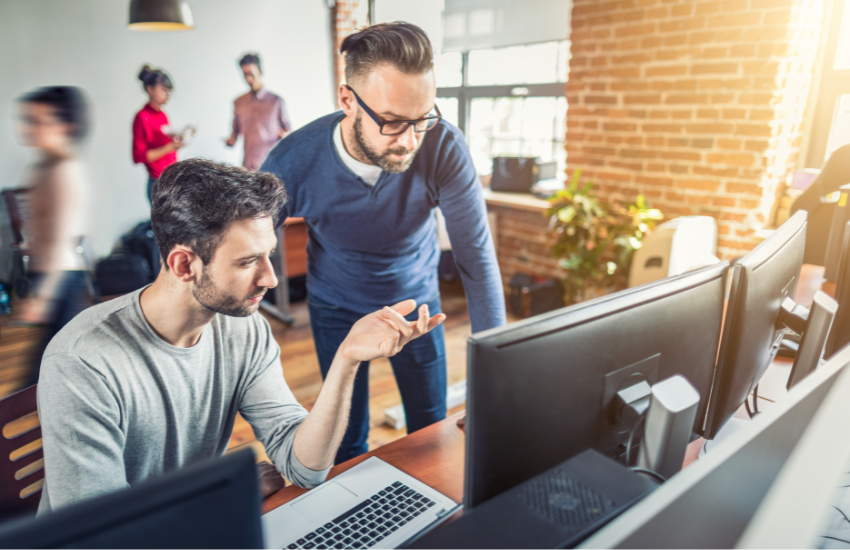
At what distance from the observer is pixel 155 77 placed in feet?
13.4

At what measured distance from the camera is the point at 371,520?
2.99ft

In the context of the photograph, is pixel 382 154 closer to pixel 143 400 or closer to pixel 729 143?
pixel 143 400

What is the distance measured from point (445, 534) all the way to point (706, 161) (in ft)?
9.60

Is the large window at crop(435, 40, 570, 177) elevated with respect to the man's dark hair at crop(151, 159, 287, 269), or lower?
elevated

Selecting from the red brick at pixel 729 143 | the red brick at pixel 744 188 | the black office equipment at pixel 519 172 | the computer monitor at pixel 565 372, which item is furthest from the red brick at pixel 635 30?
the computer monitor at pixel 565 372

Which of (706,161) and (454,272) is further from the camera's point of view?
(454,272)

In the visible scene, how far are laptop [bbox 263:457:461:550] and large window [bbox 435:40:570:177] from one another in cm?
310

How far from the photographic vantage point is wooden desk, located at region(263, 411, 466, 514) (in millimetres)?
1008

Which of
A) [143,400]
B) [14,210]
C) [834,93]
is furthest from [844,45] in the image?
[14,210]

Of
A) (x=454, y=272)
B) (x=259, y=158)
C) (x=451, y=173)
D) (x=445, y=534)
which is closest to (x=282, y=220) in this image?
(x=451, y=173)

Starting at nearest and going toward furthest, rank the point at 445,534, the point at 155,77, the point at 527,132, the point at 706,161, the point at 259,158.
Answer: the point at 445,534 < the point at 706,161 < the point at 155,77 < the point at 527,132 < the point at 259,158

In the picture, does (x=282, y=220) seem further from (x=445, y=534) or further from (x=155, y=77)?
(x=155, y=77)

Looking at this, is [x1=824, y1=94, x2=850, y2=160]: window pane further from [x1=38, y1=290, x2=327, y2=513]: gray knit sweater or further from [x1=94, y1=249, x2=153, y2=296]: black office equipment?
[x1=94, y1=249, x2=153, y2=296]: black office equipment

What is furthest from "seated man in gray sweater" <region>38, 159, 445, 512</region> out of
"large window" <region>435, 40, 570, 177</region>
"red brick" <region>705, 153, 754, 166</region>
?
"large window" <region>435, 40, 570, 177</region>
